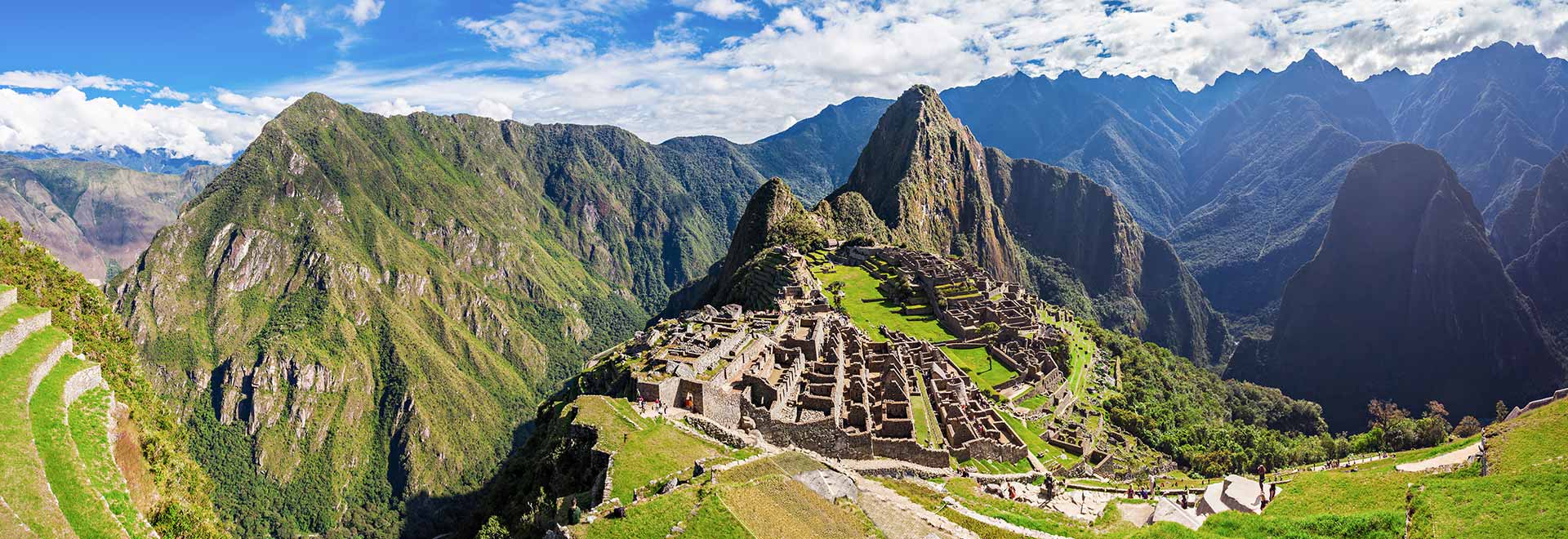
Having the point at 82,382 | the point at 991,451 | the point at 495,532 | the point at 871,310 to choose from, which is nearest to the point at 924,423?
the point at 991,451

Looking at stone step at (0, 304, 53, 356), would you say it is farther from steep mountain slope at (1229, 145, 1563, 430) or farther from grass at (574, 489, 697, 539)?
steep mountain slope at (1229, 145, 1563, 430)

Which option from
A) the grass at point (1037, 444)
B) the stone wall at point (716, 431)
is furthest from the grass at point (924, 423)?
the stone wall at point (716, 431)

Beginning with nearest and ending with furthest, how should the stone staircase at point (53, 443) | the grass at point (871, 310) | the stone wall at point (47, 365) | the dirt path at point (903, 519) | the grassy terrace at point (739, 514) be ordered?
1. the grassy terrace at point (739, 514)
2. the stone staircase at point (53, 443)
3. the dirt path at point (903, 519)
4. the stone wall at point (47, 365)
5. the grass at point (871, 310)

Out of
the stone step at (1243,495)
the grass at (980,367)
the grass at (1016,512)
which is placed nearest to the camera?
the grass at (1016,512)

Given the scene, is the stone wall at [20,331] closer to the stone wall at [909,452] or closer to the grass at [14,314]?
the grass at [14,314]

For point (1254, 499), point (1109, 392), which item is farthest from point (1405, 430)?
point (1254, 499)
